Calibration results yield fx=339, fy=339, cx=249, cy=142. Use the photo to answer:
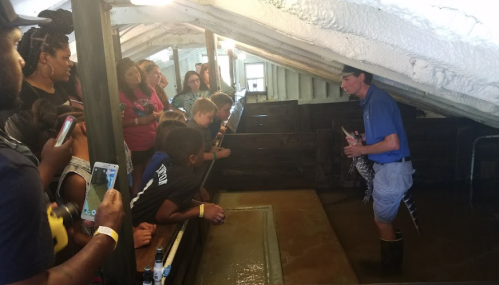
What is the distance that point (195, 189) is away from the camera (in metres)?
2.35

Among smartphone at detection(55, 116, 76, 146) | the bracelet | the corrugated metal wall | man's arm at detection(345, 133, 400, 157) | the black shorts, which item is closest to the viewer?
the bracelet

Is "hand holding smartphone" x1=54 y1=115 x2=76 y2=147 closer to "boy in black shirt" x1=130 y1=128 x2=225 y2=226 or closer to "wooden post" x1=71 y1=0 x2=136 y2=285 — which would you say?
"wooden post" x1=71 y1=0 x2=136 y2=285

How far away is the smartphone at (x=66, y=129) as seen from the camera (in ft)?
5.08

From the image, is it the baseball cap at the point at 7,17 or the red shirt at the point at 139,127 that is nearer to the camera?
the baseball cap at the point at 7,17

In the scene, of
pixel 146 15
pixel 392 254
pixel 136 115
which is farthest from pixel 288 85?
pixel 392 254

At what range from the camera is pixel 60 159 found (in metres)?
1.67

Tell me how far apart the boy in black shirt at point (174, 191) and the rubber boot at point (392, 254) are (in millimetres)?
1676

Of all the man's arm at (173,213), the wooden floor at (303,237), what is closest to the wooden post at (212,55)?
the wooden floor at (303,237)

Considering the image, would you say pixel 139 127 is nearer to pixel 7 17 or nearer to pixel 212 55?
pixel 7 17

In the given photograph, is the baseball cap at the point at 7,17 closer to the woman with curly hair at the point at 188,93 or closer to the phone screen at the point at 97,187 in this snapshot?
the phone screen at the point at 97,187

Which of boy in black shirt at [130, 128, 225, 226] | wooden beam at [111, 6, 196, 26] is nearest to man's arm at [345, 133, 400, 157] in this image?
boy in black shirt at [130, 128, 225, 226]

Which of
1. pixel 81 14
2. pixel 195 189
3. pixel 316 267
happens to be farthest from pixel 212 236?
pixel 81 14

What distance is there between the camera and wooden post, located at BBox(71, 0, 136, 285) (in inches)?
54.5

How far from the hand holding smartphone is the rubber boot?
9.12 ft
